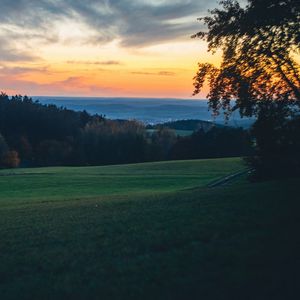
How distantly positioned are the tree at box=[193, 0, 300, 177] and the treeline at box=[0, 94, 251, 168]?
71.5 metres

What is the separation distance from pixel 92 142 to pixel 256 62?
281 ft

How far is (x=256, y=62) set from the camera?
21062mm

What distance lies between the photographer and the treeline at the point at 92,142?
96.9 metres

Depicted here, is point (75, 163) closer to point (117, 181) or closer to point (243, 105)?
point (117, 181)

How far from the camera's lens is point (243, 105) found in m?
22.4

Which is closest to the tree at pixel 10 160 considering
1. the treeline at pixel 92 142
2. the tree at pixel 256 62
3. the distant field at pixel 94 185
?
the treeline at pixel 92 142

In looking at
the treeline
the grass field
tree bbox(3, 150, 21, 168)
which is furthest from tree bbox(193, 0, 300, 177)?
tree bbox(3, 150, 21, 168)

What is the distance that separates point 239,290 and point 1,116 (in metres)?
117

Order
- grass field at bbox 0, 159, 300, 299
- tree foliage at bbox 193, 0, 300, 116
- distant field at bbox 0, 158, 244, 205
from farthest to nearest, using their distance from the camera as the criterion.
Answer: distant field at bbox 0, 158, 244, 205 < tree foliage at bbox 193, 0, 300, 116 < grass field at bbox 0, 159, 300, 299

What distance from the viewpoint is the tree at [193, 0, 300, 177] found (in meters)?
19.2

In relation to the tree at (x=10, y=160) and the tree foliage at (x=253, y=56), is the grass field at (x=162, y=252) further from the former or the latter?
the tree at (x=10, y=160)

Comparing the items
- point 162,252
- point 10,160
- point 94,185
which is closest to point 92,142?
point 10,160

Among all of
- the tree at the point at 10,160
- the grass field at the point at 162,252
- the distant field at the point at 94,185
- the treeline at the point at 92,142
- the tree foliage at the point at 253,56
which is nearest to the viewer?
the grass field at the point at 162,252

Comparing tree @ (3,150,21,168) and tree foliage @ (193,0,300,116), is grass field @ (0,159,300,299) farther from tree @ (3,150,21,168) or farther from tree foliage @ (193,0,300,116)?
tree @ (3,150,21,168)
